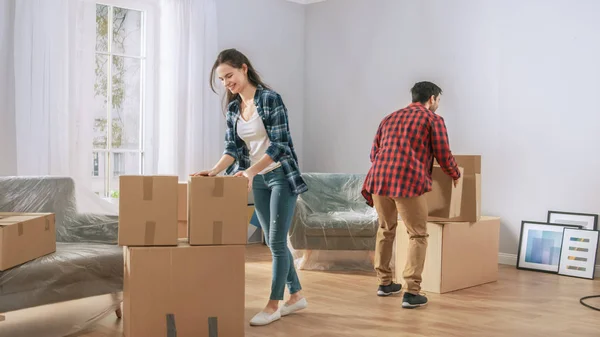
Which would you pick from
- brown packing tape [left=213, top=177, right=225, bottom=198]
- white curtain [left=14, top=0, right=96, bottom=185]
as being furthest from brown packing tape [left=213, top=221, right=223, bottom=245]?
white curtain [left=14, top=0, right=96, bottom=185]

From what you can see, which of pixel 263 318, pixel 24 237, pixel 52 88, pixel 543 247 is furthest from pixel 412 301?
pixel 52 88

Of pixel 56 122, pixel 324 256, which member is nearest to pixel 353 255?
pixel 324 256

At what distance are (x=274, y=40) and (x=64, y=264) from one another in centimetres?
392

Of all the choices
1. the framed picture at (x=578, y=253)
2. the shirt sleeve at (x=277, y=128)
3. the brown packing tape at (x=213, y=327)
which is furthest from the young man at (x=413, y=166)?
the framed picture at (x=578, y=253)

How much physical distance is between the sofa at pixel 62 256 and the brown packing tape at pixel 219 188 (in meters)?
0.75

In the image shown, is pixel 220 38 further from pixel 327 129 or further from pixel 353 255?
pixel 353 255

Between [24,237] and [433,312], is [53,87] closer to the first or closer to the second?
[24,237]

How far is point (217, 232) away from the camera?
9.12 feet

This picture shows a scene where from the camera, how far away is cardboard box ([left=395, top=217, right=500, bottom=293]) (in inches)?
164

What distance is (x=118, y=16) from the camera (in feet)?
18.0

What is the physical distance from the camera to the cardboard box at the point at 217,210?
274 cm

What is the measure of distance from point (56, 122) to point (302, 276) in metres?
1.98

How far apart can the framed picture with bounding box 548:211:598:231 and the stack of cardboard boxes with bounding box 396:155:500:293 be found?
2.87 ft

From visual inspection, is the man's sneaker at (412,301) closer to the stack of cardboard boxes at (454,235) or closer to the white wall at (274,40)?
the stack of cardboard boxes at (454,235)
